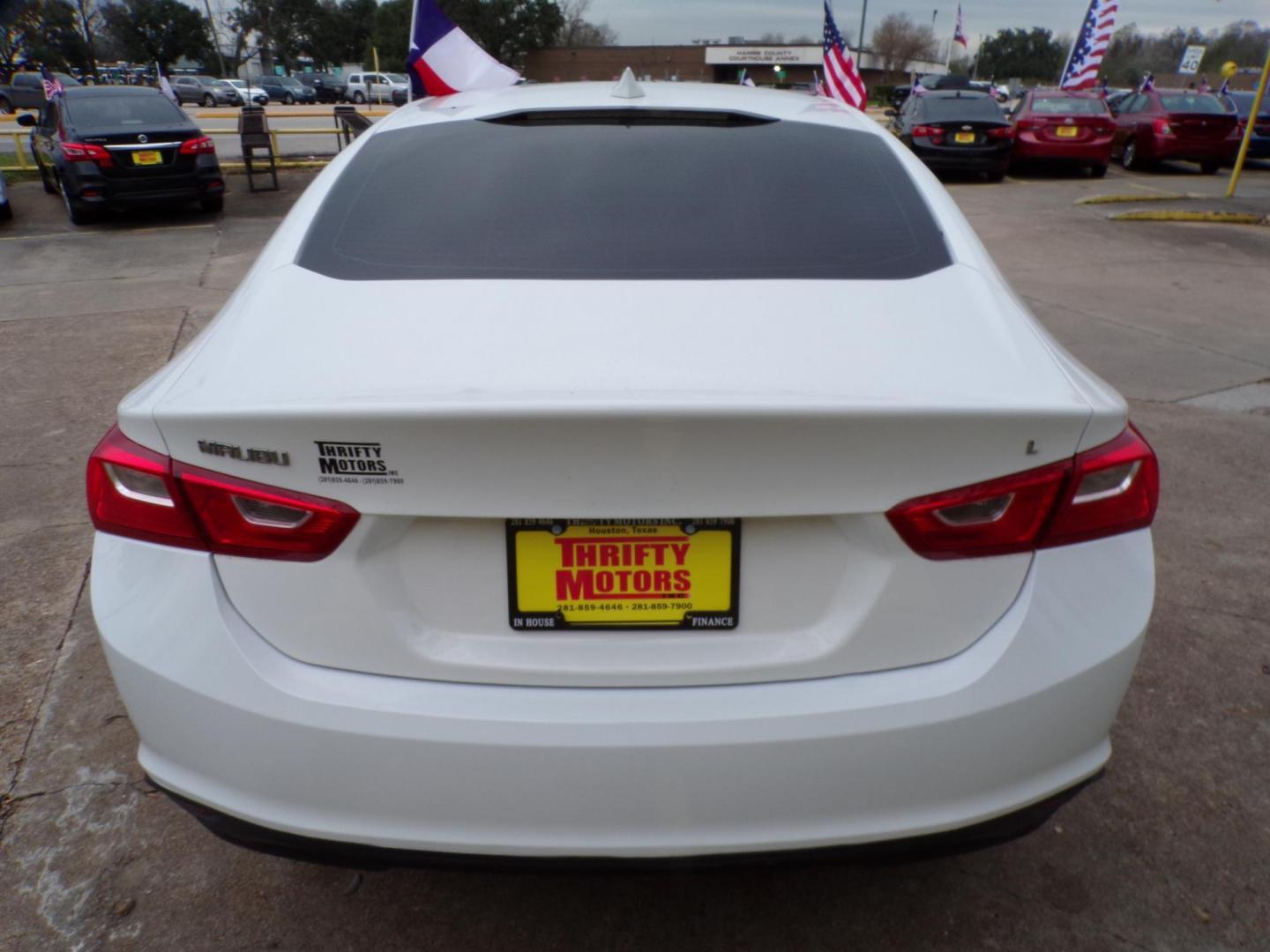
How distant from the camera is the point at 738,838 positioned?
1593mm

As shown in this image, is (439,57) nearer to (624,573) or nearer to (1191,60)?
(624,573)

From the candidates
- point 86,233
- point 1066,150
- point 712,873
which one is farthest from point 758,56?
point 712,873

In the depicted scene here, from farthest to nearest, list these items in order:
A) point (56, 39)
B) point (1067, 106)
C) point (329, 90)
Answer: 1. point (56, 39)
2. point (329, 90)
3. point (1067, 106)

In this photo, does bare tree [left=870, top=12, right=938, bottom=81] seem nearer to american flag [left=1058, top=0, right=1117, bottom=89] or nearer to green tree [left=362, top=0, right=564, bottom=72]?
green tree [left=362, top=0, right=564, bottom=72]

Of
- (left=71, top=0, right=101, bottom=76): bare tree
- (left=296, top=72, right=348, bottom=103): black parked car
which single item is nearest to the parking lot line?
(left=296, top=72, right=348, bottom=103): black parked car

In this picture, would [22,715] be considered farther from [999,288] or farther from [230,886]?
[999,288]

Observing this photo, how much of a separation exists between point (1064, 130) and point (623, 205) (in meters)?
17.2

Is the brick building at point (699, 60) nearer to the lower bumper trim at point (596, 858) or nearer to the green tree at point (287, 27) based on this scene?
the green tree at point (287, 27)

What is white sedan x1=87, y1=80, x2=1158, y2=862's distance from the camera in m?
1.49

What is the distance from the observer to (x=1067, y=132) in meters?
16.7

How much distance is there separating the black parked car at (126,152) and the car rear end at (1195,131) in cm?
1601

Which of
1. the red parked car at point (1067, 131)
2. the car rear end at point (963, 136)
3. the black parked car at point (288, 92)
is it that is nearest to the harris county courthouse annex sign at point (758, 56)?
the black parked car at point (288, 92)

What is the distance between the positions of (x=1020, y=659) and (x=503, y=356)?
39.2 inches

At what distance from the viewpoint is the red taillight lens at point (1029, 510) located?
5.08ft
